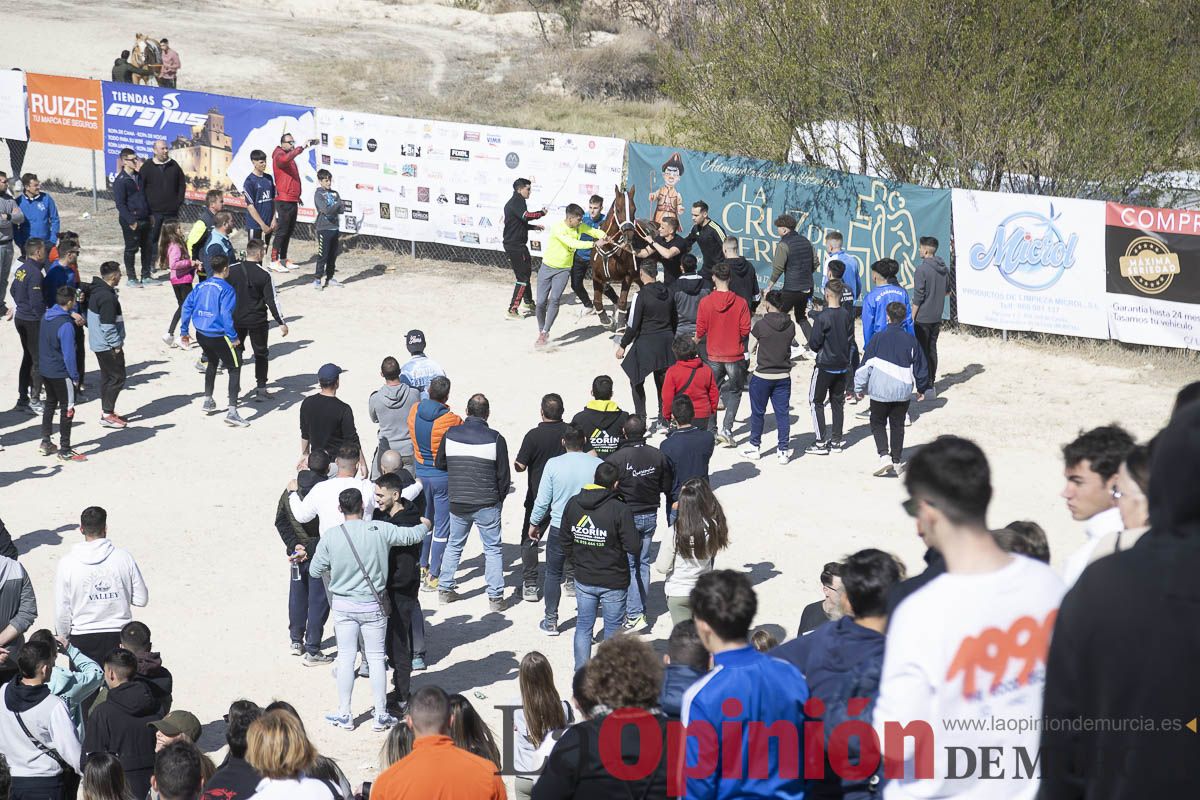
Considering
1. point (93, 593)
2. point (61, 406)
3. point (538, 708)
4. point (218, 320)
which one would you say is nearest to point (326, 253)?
point (218, 320)

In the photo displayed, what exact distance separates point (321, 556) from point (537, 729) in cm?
306

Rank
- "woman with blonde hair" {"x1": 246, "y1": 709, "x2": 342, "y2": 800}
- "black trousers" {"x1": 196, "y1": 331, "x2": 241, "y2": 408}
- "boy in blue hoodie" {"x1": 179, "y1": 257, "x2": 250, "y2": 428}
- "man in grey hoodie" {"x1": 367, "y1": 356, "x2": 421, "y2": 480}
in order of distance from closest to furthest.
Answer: "woman with blonde hair" {"x1": 246, "y1": 709, "x2": 342, "y2": 800} < "man in grey hoodie" {"x1": 367, "y1": 356, "x2": 421, "y2": 480} < "boy in blue hoodie" {"x1": 179, "y1": 257, "x2": 250, "y2": 428} < "black trousers" {"x1": 196, "y1": 331, "x2": 241, "y2": 408}

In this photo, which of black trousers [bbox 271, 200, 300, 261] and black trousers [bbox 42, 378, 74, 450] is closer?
black trousers [bbox 42, 378, 74, 450]

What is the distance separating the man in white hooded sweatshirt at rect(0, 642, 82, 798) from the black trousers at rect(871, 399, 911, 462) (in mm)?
8462

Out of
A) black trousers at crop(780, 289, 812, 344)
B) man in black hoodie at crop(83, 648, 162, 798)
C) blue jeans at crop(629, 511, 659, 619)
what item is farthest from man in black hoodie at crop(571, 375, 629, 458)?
black trousers at crop(780, 289, 812, 344)

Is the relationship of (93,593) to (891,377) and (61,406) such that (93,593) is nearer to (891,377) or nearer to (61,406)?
(61,406)

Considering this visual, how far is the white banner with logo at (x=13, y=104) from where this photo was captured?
23.9 meters

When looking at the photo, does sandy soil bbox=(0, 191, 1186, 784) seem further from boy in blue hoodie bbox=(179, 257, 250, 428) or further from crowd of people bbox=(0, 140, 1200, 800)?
boy in blue hoodie bbox=(179, 257, 250, 428)

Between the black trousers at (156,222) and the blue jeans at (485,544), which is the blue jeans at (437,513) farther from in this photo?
the black trousers at (156,222)

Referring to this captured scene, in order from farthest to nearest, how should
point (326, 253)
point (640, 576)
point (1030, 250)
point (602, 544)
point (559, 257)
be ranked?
point (326, 253) → point (559, 257) → point (1030, 250) → point (640, 576) → point (602, 544)

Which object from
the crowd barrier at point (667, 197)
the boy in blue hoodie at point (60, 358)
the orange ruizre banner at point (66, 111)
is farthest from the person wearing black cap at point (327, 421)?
the orange ruizre banner at point (66, 111)

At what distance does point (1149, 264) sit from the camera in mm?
15930

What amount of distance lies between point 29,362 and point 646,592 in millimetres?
8453

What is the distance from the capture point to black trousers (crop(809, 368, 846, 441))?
1370 centimetres
